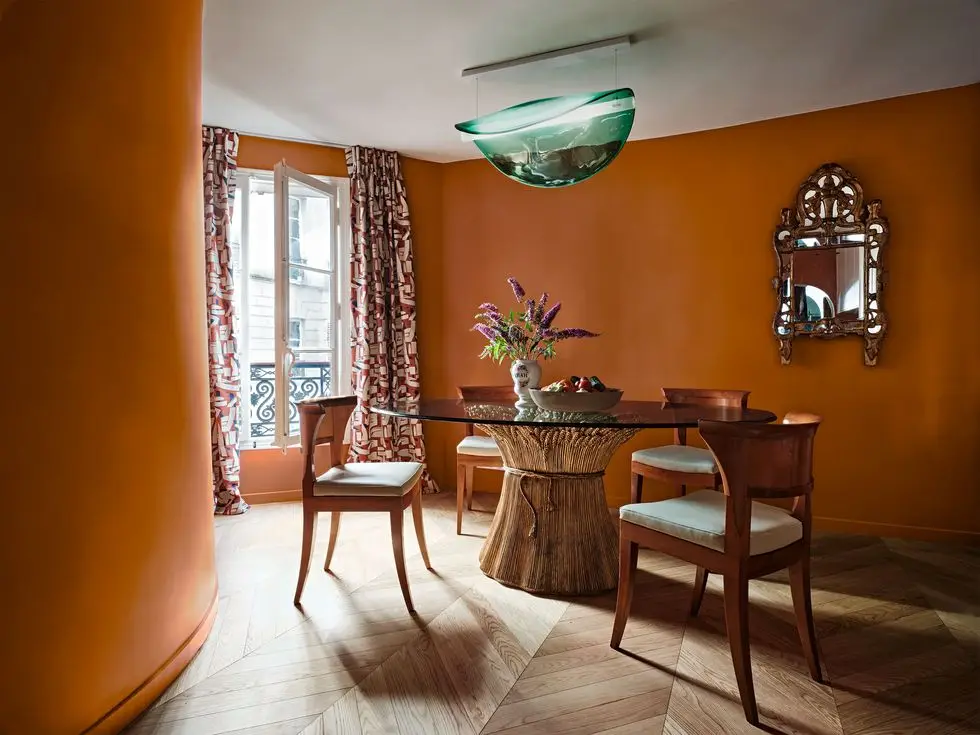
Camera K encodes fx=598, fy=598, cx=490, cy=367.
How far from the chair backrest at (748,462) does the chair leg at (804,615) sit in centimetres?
32

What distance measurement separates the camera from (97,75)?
62.7 inches

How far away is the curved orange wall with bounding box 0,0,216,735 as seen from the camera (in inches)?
53.2

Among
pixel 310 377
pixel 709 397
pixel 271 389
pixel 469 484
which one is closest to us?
pixel 709 397

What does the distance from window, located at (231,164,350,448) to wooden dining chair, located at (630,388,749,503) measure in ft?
7.21

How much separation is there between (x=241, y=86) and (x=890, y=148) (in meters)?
3.75

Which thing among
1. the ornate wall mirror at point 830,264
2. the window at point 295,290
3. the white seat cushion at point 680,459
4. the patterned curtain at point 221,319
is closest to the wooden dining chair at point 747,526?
the white seat cushion at point 680,459

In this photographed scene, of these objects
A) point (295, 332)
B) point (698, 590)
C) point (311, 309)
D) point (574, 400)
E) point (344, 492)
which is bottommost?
point (698, 590)

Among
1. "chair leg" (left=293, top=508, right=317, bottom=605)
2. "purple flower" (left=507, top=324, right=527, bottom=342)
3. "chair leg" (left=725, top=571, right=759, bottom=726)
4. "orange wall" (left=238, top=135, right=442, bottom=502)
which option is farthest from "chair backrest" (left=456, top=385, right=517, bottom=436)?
"chair leg" (left=725, top=571, right=759, bottom=726)

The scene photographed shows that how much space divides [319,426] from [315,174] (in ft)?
8.22

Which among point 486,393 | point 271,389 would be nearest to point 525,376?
point 486,393

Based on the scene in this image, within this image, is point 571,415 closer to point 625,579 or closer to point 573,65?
point 625,579

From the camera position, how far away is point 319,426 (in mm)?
2562

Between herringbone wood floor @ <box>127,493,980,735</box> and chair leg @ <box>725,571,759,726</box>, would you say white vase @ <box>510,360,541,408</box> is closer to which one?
herringbone wood floor @ <box>127,493,980,735</box>

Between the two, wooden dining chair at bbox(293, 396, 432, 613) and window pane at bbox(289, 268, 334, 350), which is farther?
window pane at bbox(289, 268, 334, 350)
